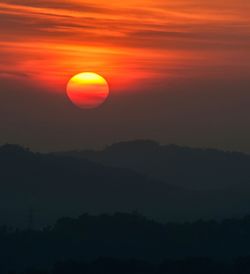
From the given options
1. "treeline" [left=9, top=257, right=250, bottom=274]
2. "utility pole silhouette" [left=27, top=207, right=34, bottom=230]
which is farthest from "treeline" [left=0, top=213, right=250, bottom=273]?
"utility pole silhouette" [left=27, top=207, right=34, bottom=230]

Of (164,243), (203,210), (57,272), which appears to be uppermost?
(203,210)

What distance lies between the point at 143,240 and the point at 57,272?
2652 centimetres

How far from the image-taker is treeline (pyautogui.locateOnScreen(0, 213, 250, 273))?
96125 millimetres

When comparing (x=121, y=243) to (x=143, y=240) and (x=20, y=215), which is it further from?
(x=20, y=215)

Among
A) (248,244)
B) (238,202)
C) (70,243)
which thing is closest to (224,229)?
(248,244)

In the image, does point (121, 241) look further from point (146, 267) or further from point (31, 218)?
point (31, 218)

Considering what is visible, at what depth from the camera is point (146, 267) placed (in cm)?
7700

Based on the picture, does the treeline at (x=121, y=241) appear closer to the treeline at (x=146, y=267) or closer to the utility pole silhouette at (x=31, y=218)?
the treeline at (x=146, y=267)

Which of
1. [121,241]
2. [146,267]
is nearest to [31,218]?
[121,241]

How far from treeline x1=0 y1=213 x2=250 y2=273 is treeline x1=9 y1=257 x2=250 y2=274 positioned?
13.6 m

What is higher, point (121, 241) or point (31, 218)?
point (31, 218)

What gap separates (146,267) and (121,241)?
→ 25.6 m

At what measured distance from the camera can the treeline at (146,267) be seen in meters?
76.2

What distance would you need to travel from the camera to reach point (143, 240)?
4013 inches
